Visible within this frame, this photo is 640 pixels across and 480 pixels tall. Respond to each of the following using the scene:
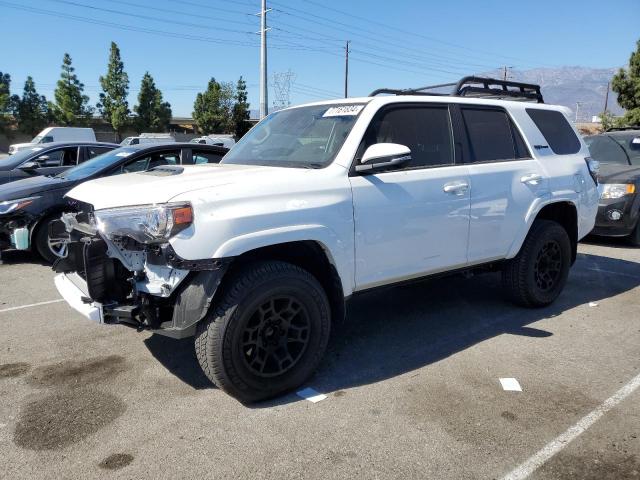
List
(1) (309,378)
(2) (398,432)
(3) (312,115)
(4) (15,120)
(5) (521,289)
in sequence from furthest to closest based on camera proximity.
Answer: (4) (15,120)
(5) (521,289)
(3) (312,115)
(1) (309,378)
(2) (398,432)

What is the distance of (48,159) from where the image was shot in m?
9.04

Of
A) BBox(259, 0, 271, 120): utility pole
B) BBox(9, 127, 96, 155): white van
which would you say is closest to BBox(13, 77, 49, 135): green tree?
BBox(9, 127, 96, 155): white van

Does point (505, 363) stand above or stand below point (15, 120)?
below

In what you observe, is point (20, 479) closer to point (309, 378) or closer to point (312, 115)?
point (309, 378)

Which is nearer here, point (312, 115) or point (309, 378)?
point (309, 378)

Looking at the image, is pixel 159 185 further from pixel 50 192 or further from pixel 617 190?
pixel 617 190

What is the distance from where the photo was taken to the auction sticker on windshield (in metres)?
3.88

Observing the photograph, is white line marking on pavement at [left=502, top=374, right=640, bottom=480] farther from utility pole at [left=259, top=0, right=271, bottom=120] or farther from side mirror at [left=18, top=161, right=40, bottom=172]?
utility pole at [left=259, top=0, right=271, bottom=120]

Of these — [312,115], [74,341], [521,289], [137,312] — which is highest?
[312,115]

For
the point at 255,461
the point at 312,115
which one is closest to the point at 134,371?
the point at 255,461

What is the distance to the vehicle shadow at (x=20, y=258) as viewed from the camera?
732 cm

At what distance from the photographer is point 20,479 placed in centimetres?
253

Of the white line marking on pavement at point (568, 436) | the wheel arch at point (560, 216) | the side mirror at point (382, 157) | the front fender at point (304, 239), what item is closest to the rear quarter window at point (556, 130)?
the wheel arch at point (560, 216)

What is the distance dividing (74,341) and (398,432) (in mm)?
2852
